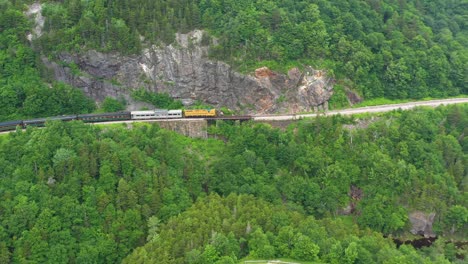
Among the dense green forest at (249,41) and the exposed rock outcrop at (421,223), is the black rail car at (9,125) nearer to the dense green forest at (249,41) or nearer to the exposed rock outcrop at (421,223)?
the dense green forest at (249,41)

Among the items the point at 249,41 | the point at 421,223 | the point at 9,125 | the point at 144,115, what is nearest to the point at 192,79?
the point at 144,115

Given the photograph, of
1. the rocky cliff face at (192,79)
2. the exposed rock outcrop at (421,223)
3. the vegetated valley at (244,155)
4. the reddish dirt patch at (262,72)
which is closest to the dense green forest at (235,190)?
the vegetated valley at (244,155)

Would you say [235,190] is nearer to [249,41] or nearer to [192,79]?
[192,79]

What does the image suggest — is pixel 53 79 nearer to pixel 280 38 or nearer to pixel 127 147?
pixel 127 147

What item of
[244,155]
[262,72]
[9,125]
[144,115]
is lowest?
[244,155]

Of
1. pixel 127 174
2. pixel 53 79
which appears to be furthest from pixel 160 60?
pixel 127 174
